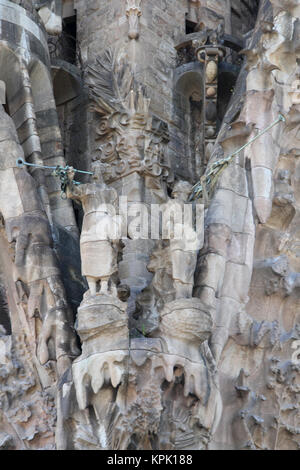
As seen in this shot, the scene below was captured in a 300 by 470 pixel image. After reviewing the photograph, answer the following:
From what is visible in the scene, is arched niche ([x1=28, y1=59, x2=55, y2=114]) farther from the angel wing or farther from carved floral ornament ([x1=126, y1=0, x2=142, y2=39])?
carved floral ornament ([x1=126, y1=0, x2=142, y2=39])

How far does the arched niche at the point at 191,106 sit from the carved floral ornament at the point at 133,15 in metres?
0.65

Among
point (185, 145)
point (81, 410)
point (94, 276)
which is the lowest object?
point (81, 410)

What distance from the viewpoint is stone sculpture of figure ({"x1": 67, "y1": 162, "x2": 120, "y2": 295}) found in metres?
16.9

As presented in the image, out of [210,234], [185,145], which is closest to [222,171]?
[210,234]

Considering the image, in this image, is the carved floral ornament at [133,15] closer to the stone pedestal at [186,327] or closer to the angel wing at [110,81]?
the angel wing at [110,81]

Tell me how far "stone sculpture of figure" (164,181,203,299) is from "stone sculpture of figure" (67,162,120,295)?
1.67 ft

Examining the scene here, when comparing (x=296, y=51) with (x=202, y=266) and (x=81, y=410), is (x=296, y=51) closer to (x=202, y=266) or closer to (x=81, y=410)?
(x=202, y=266)

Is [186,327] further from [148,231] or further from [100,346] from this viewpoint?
[148,231]

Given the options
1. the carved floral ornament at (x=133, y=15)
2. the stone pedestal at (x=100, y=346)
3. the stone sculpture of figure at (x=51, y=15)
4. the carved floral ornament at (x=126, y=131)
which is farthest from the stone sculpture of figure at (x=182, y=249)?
the stone sculpture of figure at (x=51, y=15)

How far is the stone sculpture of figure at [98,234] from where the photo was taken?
1688 cm

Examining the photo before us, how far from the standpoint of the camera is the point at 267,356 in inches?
703

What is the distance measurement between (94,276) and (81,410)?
1211 mm

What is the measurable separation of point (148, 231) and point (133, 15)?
3164mm

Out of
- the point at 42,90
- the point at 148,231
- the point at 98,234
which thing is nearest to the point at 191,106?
the point at 42,90
